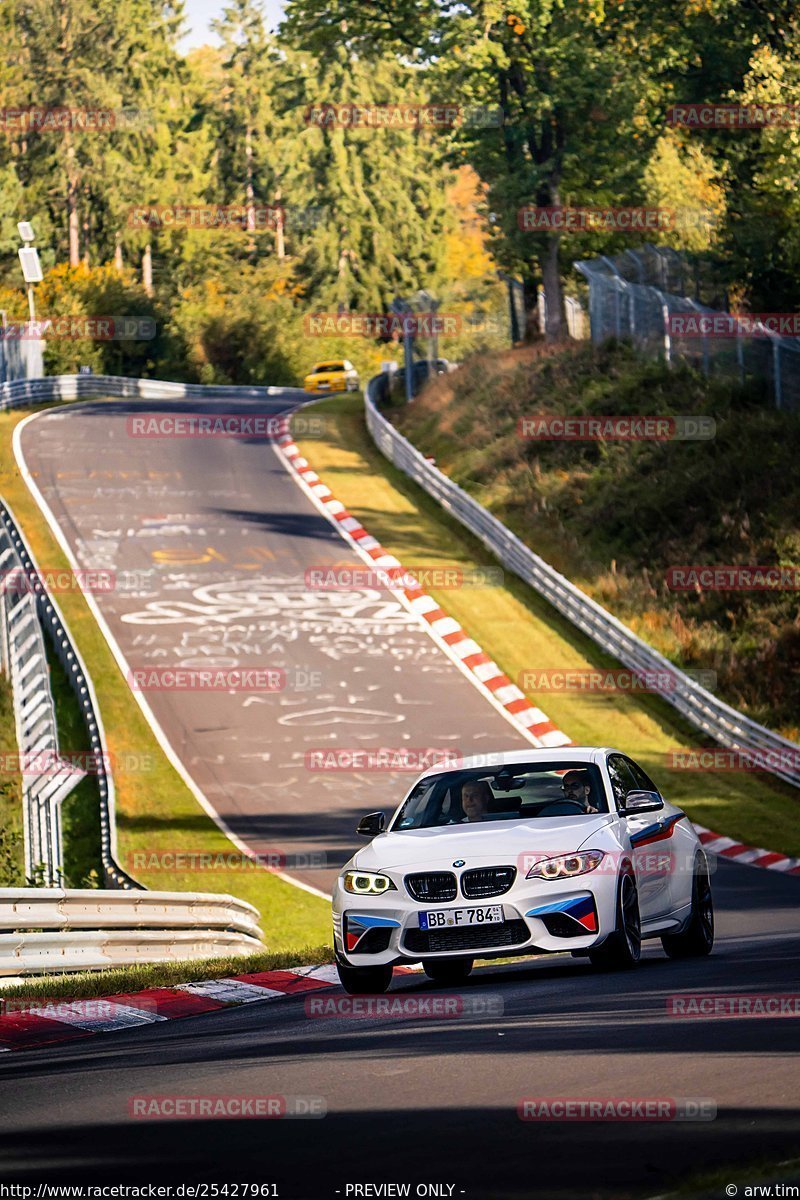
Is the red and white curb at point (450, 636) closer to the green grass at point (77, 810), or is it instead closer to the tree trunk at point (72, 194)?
the green grass at point (77, 810)

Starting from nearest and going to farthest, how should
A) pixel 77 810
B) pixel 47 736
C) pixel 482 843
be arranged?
pixel 482 843
pixel 47 736
pixel 77 810

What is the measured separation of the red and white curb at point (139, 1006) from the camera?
33.8ft

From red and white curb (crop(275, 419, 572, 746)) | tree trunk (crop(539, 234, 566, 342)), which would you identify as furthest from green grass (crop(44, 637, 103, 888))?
tree trunk (crop(539, 234, 566, 342))

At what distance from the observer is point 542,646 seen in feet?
101

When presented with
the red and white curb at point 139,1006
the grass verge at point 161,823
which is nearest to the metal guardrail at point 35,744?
the grass verge at point 161,823

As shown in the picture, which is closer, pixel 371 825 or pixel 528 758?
pixel 371 825

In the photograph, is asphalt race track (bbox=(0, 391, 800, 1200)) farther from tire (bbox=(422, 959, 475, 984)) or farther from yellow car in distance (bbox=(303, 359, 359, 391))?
yellow car in distance (bbox=(303, 359, 359, 391))

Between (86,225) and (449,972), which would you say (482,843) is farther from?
(86,225)

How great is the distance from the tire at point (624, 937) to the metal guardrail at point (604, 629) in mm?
13855

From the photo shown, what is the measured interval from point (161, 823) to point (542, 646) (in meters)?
10.2

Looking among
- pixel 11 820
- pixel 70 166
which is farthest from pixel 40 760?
pixel 70 166

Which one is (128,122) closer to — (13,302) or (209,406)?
(13,302)

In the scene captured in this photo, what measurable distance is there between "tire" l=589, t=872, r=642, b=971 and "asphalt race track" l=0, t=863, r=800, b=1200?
0.82ft

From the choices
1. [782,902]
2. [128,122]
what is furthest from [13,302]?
[782,902]
